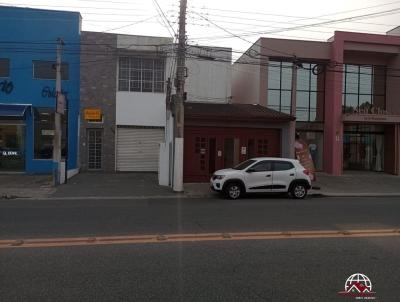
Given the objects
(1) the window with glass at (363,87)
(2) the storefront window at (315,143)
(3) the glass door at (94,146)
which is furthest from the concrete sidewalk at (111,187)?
(1) the window with glass at (363,87)

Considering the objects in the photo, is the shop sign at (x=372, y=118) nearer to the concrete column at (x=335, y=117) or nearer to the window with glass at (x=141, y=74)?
the concrete column at (x=335, y=117)

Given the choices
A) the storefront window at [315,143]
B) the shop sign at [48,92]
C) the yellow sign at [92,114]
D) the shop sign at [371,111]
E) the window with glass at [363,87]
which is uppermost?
the window with glass at [363,87]

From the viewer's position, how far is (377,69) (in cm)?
3061

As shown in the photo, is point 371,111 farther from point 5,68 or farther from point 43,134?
point 5,68

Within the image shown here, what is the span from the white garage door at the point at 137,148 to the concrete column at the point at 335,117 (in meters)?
9.67

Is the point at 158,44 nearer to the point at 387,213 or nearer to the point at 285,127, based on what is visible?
the point at 285,127

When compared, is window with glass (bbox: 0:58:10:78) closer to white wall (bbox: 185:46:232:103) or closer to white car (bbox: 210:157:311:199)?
white wall (bbox: 185:46:232:103)

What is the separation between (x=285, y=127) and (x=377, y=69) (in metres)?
10.1

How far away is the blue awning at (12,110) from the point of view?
25781mm

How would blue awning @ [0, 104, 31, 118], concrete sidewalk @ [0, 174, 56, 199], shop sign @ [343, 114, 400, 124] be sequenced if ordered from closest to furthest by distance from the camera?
concrete sidewalk @ [0, 174, 56, 199] < blue awning @ [0, 104, 31, 118] < shop sign @ [343, 114, 400, 124]

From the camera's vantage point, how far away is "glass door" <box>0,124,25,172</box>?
26.3 m

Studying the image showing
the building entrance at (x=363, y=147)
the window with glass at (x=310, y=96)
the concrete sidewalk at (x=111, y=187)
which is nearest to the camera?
the concrete sidewalk at (x=111, y=187)

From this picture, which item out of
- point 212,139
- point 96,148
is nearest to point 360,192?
point 212,139

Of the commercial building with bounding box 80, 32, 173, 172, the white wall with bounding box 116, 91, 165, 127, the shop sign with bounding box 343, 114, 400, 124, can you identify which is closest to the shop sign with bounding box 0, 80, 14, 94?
the commercial building with bounding box 80, 32, 173, 172
